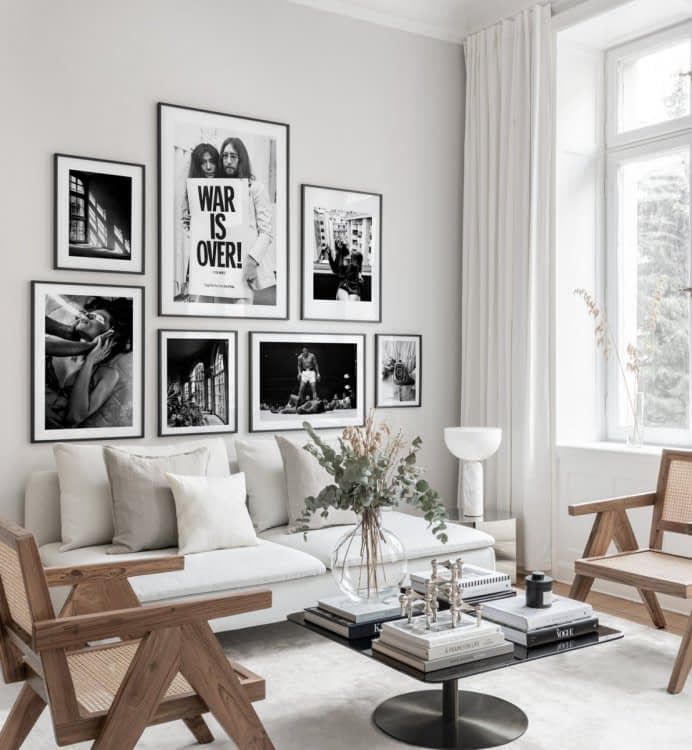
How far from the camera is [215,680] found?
225 cm

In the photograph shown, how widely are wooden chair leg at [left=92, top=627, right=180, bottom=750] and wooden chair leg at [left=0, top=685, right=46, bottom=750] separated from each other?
38 centimetres

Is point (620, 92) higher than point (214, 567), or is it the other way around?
point (620, 92)

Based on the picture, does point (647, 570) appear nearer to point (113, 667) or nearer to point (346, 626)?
point (346, 626)

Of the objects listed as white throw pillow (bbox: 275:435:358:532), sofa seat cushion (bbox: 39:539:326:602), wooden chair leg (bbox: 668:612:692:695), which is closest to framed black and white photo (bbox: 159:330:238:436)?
white throw pillow (bbox: 275:435:358:532)

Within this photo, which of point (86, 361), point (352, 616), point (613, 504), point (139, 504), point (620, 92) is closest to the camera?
point (352, 616)

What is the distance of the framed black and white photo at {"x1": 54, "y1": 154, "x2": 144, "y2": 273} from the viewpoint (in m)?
4.01

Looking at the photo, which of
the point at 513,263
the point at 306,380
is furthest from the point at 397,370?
the point at 513,263


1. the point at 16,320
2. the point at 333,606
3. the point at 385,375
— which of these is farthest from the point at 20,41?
the point at 333,606

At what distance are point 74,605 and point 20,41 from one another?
8.35 ft

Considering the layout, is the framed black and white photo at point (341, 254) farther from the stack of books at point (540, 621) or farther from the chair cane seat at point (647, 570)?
the stack of books at point (540, 621)

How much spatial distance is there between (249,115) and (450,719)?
310 centimetres

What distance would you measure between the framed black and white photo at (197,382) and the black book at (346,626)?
172 centimetres

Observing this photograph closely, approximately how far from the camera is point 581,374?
16.5 ft

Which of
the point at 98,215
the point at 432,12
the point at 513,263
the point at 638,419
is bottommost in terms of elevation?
the point at 638,419
